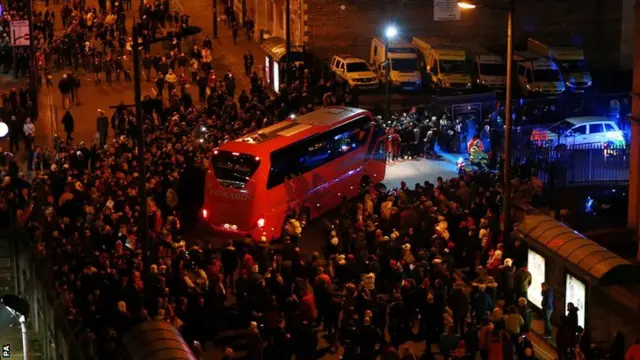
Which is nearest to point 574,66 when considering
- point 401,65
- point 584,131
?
point 401,65

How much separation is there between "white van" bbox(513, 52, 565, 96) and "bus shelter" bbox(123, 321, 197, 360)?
32152 mm

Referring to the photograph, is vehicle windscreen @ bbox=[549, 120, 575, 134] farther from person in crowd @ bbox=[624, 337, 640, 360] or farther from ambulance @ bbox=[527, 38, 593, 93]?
person in crowd @ bbox=[624, 337, 640, 360]

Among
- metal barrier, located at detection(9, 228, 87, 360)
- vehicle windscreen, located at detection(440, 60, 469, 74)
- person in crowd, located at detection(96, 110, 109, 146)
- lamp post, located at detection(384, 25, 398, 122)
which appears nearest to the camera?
metal barrier, located at detection(9, 228, 87, 360)

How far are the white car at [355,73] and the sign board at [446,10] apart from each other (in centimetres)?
449

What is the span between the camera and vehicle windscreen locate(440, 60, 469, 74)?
4828 cm

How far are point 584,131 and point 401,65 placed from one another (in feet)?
36.6

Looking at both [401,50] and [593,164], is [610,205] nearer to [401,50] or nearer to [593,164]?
[593,164]

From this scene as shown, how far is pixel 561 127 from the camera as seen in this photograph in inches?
1542

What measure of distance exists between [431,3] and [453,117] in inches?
479

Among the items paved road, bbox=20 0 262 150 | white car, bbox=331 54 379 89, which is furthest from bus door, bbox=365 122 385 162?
white car, bbox=331 54 379 89

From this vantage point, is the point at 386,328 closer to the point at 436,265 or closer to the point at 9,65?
the point at 436,265

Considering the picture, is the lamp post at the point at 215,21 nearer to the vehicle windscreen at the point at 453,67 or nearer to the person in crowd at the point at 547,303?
the vehicle windscreen at the point at 453,67

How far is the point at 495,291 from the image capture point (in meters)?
24.0

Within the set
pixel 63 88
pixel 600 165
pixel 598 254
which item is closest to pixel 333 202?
pixel 600 165
